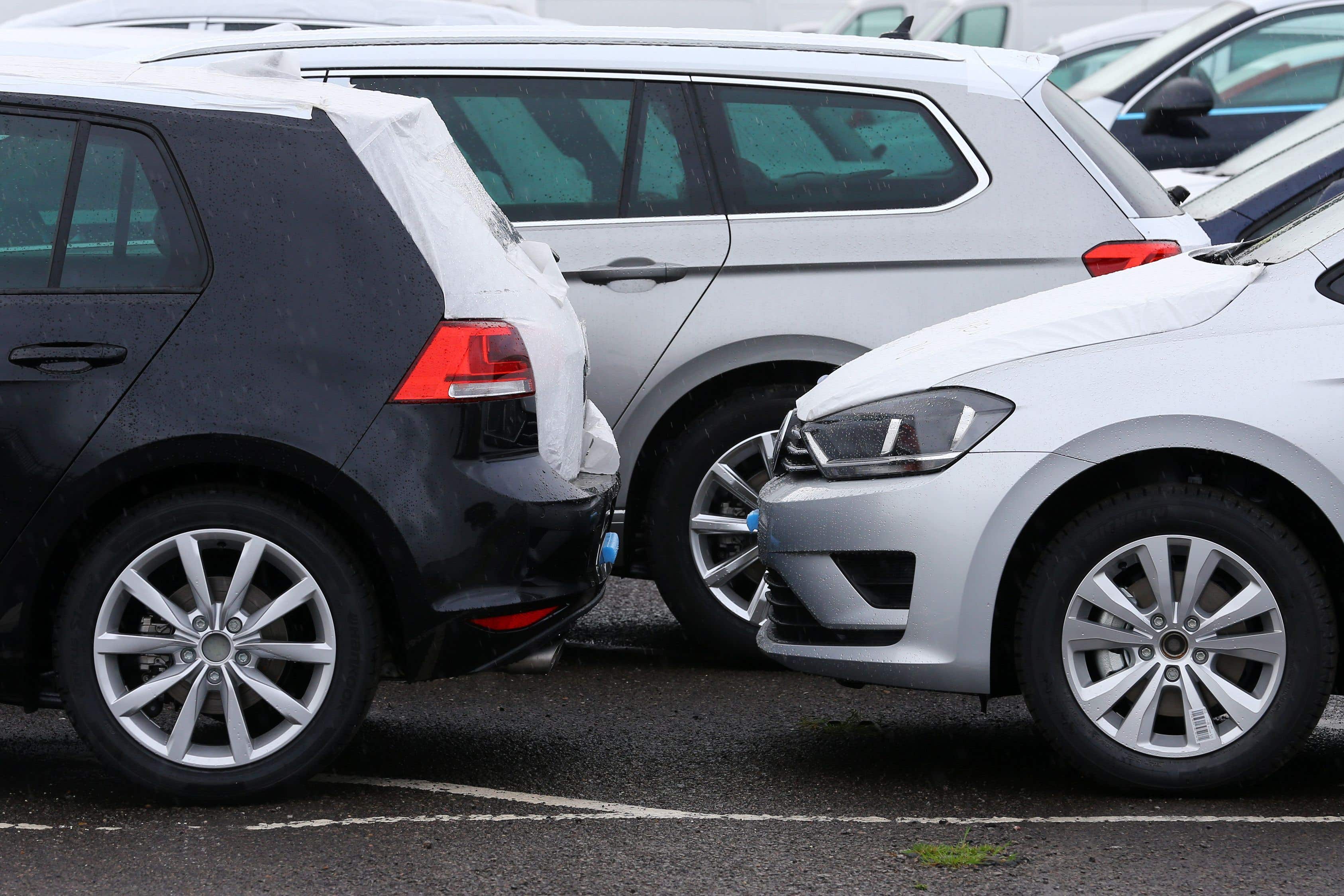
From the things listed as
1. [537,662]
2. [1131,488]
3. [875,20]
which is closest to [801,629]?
[537,662]

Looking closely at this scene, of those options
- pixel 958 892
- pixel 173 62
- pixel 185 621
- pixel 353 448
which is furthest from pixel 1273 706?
pixel 173 62

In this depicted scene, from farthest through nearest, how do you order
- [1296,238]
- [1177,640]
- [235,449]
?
1. [1296,238]
2. [1177,640]
3. [235,449]

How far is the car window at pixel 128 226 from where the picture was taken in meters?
4.38

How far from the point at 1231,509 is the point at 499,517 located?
1715 mm

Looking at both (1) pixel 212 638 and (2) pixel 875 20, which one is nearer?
(1) pixel 212 638

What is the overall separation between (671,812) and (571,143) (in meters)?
2.46

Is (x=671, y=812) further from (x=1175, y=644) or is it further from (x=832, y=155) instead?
(x=832, y=155)

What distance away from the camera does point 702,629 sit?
19.7 feet

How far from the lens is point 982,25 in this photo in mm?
17219

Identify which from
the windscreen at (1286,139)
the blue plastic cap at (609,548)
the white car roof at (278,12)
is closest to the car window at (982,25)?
the white car roof at (278,12)

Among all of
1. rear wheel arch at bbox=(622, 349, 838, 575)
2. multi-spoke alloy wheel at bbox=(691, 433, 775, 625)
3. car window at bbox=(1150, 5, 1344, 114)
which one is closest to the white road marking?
multi-spoke alloy wheel at bbox=(691, 433, 775, 625)

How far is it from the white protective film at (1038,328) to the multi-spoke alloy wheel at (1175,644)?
1.77 feet

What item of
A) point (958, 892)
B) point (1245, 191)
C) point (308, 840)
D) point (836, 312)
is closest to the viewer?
point (958, 892)

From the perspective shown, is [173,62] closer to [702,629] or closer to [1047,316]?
[702,629]
